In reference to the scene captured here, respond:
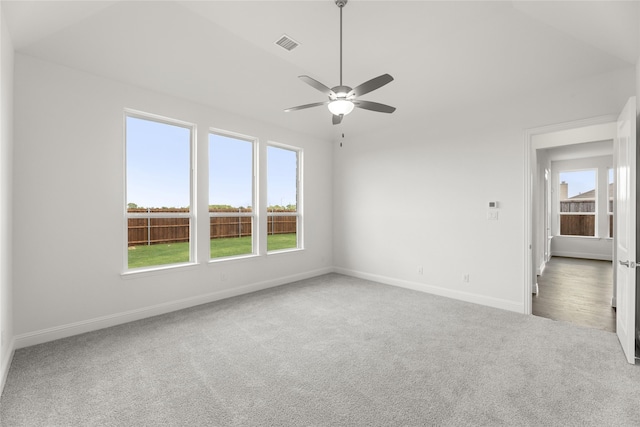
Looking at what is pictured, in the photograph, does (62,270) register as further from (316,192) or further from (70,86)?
(316,192)

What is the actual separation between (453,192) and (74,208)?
4.96 metres

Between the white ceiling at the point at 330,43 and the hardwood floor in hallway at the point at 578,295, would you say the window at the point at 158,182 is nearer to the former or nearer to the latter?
the white ceiling at the point at 330,43

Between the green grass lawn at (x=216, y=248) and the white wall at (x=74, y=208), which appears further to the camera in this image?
the green grass lawn at (x=216, y=248)

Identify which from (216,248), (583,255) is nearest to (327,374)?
(216,248)

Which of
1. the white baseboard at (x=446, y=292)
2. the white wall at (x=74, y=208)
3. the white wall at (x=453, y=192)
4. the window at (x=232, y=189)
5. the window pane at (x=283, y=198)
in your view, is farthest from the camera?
the window pane at (x=283, y=198)

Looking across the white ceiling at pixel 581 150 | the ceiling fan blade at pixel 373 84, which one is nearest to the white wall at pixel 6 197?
the ceiling fan blade at pixel 373 84

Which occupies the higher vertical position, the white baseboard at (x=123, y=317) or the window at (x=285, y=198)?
the window at (x=285, y=198)

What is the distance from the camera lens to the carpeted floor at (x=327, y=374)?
1.86 metres

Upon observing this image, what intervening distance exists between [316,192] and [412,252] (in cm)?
224

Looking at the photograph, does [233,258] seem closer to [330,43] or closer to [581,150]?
[330,43]

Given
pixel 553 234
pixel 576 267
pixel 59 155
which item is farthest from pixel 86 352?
pixel 553 234

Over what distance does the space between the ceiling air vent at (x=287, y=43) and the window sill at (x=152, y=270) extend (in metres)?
3.10

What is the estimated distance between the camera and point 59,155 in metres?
3.01

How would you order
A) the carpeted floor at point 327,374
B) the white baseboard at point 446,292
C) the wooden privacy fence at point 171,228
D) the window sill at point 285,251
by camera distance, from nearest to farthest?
the carpeted floor at point 327,374
the white baseboard at point 446,292
the wooden privacy fence at point 171,228
the window sill at point 285,251
